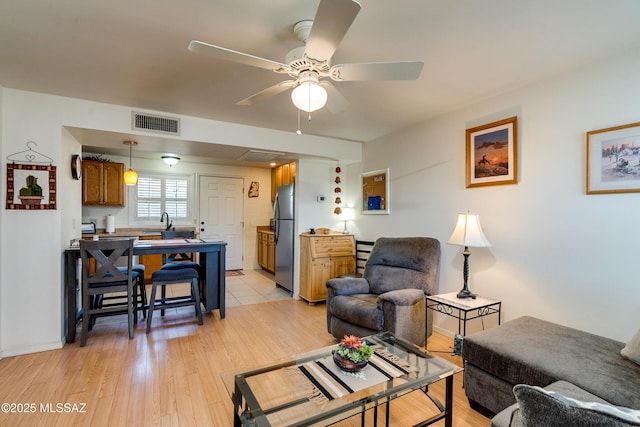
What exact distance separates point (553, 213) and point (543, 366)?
4.12ft

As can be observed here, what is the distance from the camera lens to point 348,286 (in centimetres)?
305

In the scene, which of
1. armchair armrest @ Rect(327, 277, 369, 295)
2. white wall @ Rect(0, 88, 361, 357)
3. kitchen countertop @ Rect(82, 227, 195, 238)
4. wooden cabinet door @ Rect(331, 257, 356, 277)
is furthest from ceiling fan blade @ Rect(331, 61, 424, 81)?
kitchen countertop @ Rect(82, 227, 195, 238)

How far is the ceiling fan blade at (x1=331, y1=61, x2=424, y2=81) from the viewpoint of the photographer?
1.56 m

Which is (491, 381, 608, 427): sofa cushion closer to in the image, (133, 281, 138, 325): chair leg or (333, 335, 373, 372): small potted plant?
(333, 335, 373, 372): small potted plant

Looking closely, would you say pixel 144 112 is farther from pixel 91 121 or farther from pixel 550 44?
pixel 550 44

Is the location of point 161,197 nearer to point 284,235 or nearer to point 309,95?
point 284,235

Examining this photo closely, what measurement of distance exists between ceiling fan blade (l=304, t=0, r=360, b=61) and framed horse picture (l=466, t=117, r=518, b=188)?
1930mm

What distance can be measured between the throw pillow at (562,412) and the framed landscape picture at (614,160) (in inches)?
71.0

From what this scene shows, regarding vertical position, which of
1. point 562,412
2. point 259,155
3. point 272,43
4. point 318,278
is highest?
point 272,43

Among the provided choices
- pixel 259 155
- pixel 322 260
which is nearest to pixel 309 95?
pixel 259 155

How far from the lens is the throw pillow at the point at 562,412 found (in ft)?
2.39

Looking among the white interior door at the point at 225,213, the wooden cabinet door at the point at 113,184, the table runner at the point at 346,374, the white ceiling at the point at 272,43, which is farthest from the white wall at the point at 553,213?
the wooden cabinet door at the point at 113,184

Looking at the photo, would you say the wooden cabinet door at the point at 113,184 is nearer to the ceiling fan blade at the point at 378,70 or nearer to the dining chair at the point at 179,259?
the dining chair at the point at 179,259

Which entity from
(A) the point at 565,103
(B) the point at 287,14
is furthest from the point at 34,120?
(A) the point at 565,103
